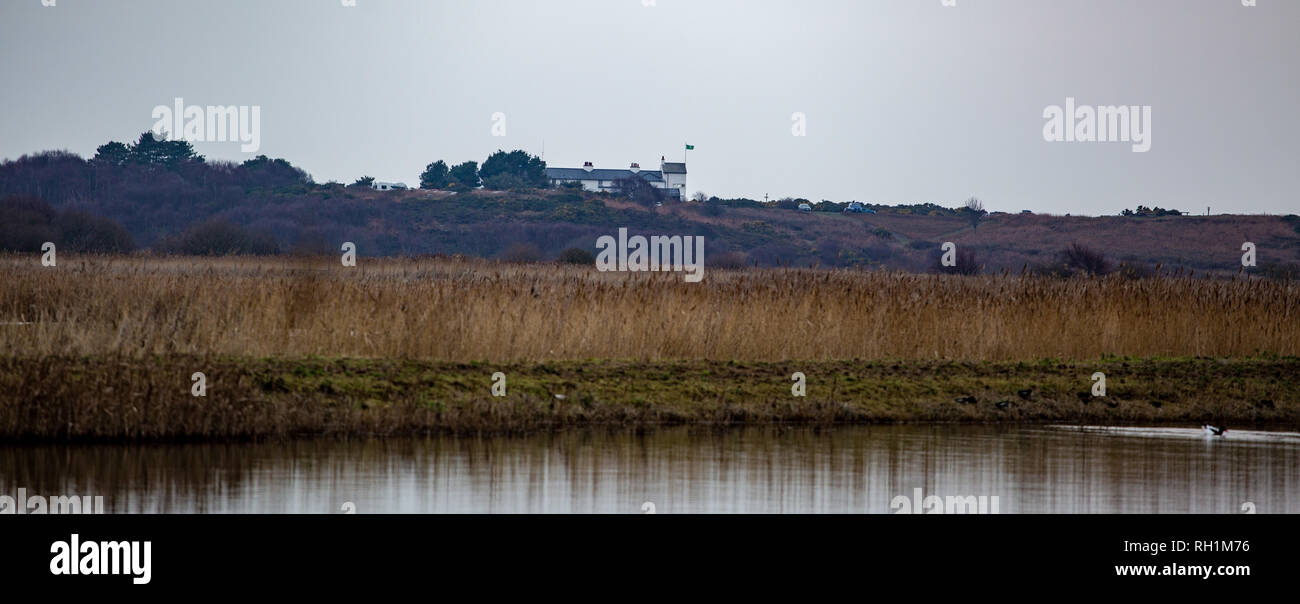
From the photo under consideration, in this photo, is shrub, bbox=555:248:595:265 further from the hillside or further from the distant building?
the distant building

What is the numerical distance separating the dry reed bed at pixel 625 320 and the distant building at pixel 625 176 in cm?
12178

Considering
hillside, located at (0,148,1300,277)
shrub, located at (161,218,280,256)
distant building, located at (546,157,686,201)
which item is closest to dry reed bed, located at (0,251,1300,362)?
shrub, located at (161,218,280,256)

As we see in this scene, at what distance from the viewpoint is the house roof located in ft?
499

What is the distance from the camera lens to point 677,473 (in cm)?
1370

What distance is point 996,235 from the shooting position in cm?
11250

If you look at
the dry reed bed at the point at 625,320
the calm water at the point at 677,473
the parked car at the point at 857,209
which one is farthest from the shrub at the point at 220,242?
the parked car at the point at 857,209

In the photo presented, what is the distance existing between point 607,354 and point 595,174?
446 feet

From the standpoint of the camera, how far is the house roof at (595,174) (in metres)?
152

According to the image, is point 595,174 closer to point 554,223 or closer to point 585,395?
point 554,223

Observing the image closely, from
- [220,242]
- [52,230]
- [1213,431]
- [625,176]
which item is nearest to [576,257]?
[220,242]

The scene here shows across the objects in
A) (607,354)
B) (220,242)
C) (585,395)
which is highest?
(220,242)

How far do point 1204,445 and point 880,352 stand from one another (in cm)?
685
